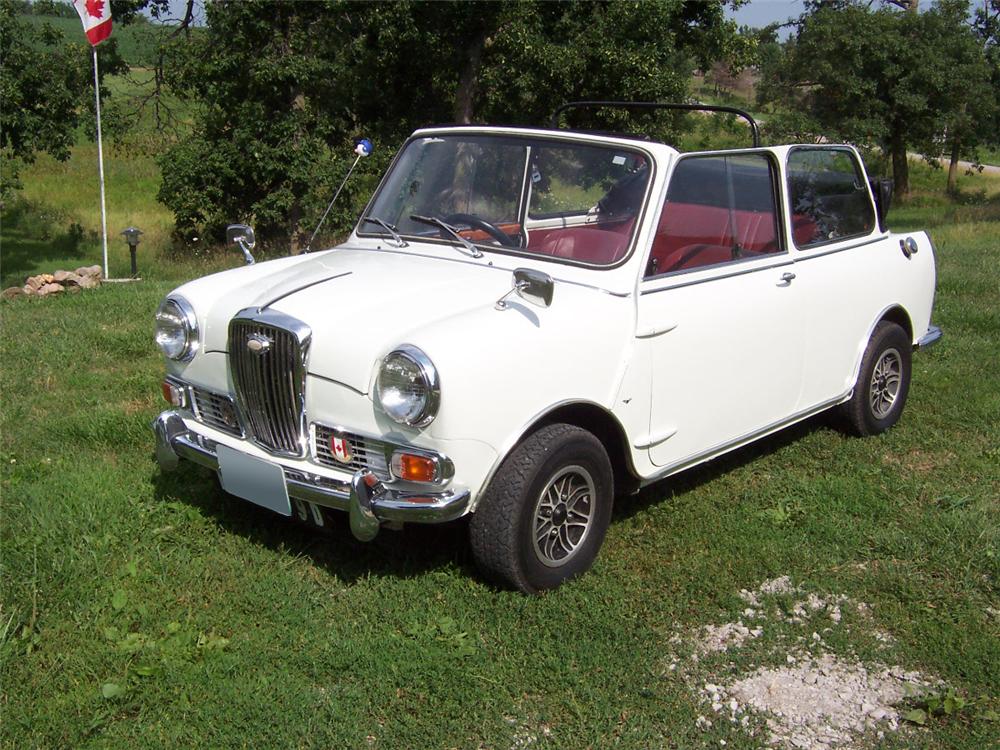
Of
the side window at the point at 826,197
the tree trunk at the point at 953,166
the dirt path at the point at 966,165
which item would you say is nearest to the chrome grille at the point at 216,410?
the side window at the point at 826,197

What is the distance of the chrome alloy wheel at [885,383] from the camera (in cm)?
566

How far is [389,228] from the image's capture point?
4.73m

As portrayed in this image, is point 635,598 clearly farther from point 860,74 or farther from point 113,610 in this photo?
point 860,74

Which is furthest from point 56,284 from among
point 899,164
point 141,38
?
point 899,164

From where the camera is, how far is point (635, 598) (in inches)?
153

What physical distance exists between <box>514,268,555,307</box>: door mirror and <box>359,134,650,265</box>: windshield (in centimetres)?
52

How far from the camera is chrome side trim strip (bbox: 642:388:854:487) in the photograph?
431 cm

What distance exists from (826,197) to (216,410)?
11.2ft

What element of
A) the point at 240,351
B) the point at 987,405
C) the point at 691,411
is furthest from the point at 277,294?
the point at 987,405

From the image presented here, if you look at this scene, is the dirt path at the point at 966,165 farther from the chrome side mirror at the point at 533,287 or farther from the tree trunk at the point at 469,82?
the chrome side mirror at the point at 533,287

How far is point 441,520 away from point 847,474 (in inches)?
107

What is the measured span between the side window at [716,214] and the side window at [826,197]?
207mm

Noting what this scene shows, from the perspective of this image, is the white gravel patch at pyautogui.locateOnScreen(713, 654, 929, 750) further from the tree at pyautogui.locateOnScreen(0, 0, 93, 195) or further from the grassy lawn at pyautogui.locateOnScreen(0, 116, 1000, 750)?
the tree at pyautogui.locateOnScreen(0, 0, 93, 195)

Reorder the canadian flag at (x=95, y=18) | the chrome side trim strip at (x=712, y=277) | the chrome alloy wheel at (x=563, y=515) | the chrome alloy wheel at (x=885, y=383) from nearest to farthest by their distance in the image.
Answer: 1. the chrome alloy wheel at (x=563, y=515)
2. the chrome side trim strip at (x=712, y=277)
3. the chrome alloy wheel at (x=885, y=383)
4. the canadian flag at (x=95, y=18)
